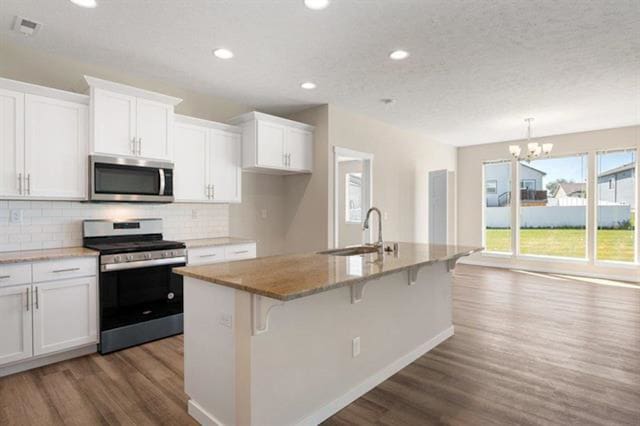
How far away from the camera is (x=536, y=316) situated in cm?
415

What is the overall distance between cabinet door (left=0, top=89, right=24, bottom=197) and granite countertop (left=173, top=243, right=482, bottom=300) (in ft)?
6.30

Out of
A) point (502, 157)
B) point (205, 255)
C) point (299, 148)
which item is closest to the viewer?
point (205, 255)

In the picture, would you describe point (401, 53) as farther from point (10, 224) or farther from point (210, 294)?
point (10, 224)

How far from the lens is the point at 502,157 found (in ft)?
25.1

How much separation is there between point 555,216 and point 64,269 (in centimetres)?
801

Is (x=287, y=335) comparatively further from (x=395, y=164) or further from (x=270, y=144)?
(x=395, y=164)

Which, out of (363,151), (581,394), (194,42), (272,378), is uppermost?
Answer: (194,42)

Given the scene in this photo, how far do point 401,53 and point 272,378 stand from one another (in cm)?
292

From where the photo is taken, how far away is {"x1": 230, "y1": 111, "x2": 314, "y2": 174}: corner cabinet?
4348 millimetres

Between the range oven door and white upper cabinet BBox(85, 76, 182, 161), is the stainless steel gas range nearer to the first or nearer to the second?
the range oven door

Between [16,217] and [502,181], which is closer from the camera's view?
[16,217]

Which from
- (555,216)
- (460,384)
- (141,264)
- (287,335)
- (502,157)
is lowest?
(460,384)

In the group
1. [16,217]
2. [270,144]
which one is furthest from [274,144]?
[16,217]

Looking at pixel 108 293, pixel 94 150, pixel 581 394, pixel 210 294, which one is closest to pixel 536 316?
pixel 581 394
